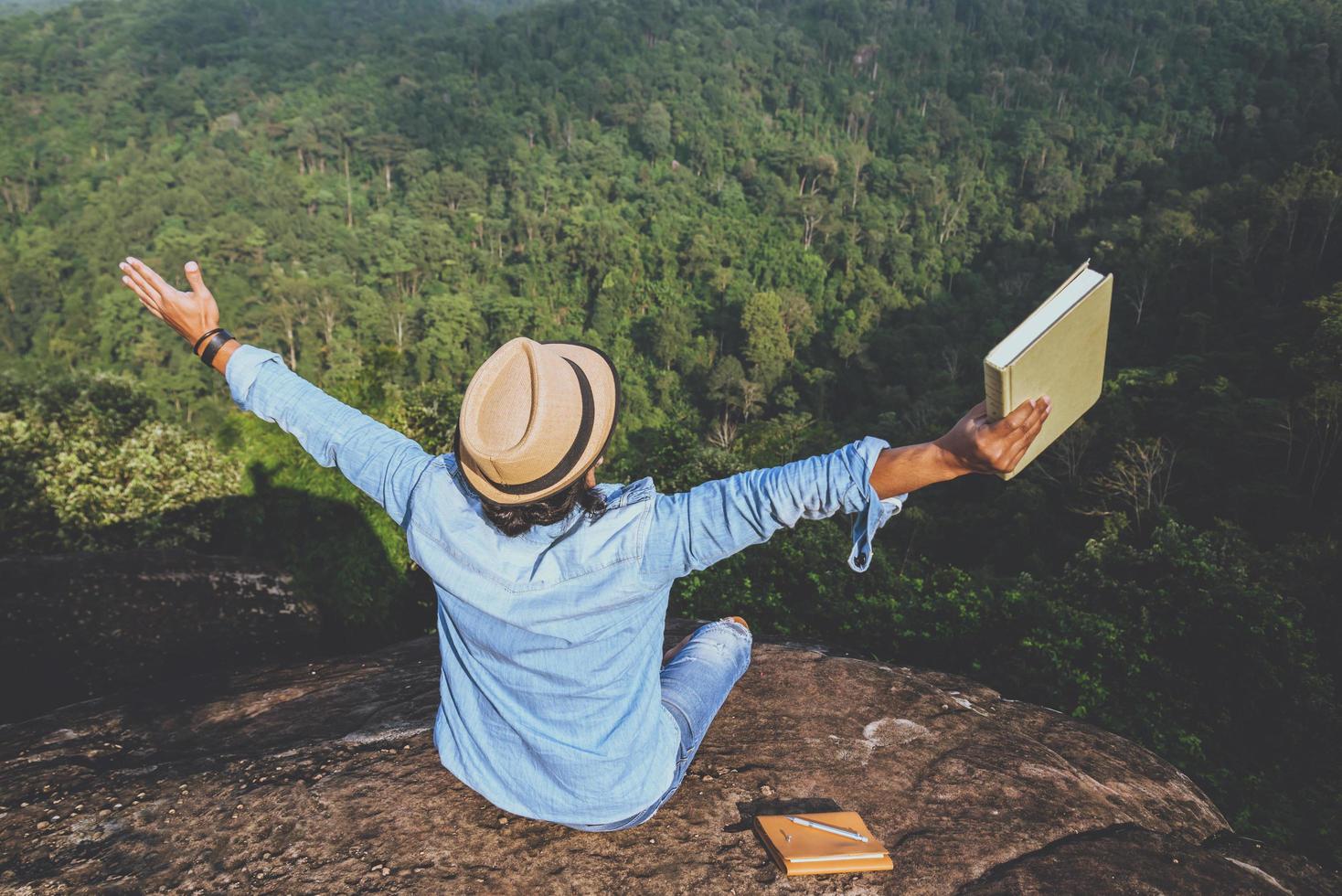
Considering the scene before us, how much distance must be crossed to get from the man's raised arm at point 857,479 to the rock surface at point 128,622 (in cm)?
362

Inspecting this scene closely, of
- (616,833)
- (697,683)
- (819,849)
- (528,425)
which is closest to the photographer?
(528,425)

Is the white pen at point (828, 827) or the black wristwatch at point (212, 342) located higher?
the black wristwatch at point (212, 342)

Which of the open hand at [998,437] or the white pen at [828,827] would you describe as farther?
the white pen at [828,827]

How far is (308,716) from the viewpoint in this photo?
10.2 feet

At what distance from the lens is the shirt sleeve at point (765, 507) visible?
64.2 inches

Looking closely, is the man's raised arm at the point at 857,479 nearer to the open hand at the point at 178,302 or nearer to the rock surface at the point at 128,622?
the open hand at the point at 178,302

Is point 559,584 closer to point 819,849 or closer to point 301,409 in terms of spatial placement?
point 301,409

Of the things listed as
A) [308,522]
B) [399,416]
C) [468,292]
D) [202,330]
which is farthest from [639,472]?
[468,292]

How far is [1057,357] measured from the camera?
5.46ft

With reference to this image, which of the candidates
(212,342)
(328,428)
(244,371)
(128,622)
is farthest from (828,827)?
(128,622)

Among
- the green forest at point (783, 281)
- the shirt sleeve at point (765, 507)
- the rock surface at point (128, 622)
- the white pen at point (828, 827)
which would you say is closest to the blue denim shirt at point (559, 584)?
the shirt sleeve at point (765, 507)

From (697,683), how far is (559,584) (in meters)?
1.01

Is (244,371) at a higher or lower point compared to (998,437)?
higher

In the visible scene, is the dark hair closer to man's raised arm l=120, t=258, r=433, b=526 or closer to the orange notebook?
man's raised arm l=120, t=258, r=433, b=526
